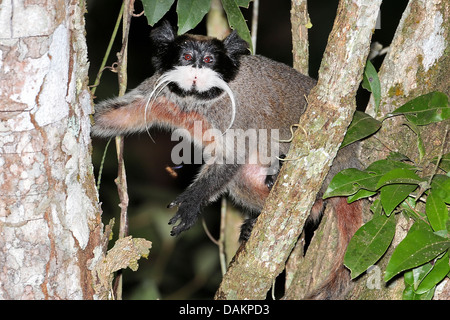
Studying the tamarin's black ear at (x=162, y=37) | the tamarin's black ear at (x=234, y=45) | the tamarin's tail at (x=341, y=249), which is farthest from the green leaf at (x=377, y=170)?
the tamarin's black ear at (x=162, y=37)

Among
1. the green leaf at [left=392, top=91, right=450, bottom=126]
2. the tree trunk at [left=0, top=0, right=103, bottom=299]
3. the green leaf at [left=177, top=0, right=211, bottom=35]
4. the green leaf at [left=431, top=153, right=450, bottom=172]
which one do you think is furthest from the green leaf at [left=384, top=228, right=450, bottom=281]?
the green leaf at [left=177, top=0, right=211, bottom=35]

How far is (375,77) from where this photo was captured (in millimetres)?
3170

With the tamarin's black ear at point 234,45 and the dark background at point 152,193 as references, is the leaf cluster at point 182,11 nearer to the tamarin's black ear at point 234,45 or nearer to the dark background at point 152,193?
the tamarin's black ear at point 234,45

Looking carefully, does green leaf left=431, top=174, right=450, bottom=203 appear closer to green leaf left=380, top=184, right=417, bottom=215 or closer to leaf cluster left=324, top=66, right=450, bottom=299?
leaf cluster left=324, top=66, right=450, bottom=299

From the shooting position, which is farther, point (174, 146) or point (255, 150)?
point (174, 146)

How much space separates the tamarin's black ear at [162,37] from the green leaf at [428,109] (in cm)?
145

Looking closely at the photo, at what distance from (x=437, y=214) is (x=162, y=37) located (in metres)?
1.94

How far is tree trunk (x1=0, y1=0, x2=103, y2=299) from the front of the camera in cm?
205

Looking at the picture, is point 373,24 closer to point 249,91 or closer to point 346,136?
point 346,136

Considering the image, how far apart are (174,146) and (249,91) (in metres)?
0.82

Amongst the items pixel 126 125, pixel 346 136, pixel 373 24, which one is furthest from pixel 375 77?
pixel 126 125

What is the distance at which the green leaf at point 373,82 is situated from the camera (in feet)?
10.4

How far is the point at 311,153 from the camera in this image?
8.54 feet

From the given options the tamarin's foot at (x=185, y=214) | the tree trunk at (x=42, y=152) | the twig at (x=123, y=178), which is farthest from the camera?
the tamarin's foot at (x=185, y=214)
